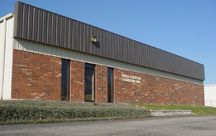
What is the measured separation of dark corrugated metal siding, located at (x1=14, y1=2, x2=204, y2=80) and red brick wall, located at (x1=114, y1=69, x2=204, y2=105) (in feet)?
4.75

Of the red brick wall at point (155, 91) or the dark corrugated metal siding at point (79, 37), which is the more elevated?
the dark corrugated metal siding at point (79, 37)

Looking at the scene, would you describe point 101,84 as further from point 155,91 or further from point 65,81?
point 155,91

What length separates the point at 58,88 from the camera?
22.8 metres

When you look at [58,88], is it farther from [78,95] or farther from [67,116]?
[67,116]

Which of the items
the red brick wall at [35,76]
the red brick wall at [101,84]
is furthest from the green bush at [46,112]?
the red brick wall at [101,84]

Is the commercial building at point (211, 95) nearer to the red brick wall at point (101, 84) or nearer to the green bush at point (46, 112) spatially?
the red brick wall at point (101, 84)

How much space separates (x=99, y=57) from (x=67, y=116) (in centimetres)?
984

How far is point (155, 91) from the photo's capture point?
34.1m

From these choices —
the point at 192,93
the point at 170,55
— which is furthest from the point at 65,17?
the point at 192,93

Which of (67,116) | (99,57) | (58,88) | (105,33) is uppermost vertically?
(105,33)

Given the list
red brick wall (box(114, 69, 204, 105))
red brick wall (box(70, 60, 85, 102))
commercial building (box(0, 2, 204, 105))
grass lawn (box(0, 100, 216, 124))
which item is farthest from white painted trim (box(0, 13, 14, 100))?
red brick wall (box(114, 69, 204, 105))

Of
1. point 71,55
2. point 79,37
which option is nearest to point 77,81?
point 71,55

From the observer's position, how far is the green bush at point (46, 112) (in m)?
14.8

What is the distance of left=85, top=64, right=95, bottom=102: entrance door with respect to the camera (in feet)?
83.6
